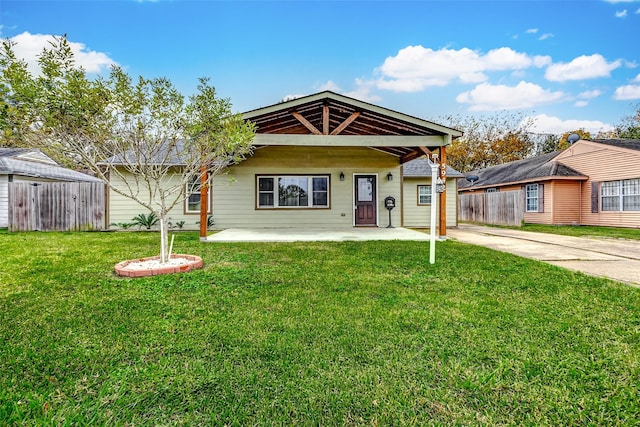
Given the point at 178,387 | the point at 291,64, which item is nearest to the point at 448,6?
the point at 291,64

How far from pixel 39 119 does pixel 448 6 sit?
13682 millimetres

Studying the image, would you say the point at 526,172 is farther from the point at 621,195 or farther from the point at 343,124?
the point at 343,124

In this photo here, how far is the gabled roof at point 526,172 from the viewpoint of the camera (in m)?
14.5

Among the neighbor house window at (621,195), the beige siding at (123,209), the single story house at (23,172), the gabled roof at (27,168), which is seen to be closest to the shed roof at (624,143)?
the neighbor house window at (621,195)

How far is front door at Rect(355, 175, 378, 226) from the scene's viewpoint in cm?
1161

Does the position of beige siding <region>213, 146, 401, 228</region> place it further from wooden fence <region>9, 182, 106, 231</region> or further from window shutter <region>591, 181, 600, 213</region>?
window shutter <region>591, 181, 600, 213</region>

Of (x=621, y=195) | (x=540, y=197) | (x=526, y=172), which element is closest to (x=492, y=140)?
(x=526, y=172)

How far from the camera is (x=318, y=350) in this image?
2.27 metres

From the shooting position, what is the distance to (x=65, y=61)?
4141mm

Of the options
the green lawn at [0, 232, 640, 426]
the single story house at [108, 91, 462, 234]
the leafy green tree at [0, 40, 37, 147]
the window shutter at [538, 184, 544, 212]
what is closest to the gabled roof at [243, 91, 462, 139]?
the single story house at [108, 91, 462, 234]

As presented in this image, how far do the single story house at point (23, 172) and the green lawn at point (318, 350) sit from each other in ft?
34.5

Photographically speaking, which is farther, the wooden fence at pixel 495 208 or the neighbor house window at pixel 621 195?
the wooden fence at pixel 495 208

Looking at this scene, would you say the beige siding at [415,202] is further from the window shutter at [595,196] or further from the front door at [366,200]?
the window shutter at [595,196]

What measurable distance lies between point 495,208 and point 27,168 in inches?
798
